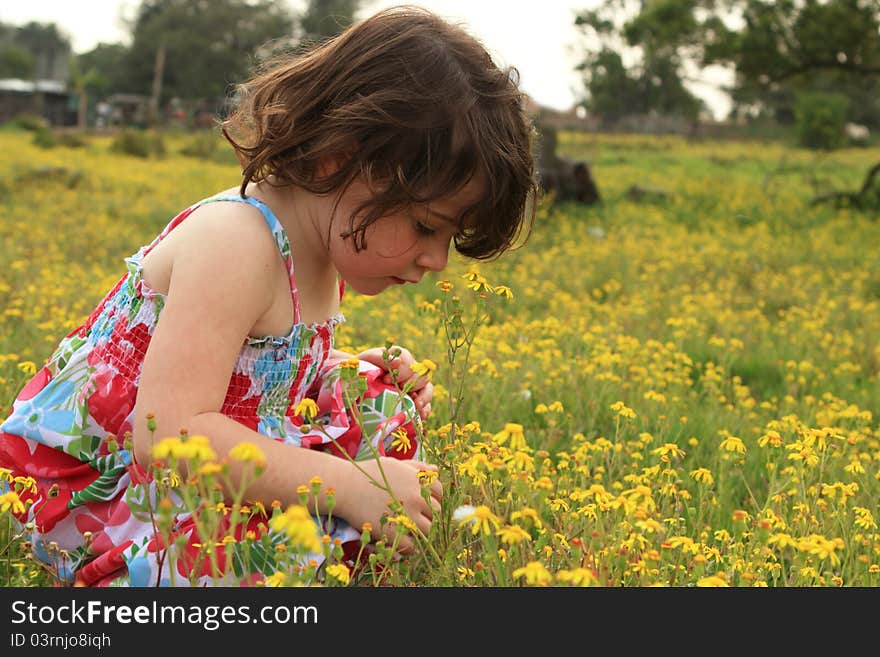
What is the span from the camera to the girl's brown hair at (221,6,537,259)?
195cm

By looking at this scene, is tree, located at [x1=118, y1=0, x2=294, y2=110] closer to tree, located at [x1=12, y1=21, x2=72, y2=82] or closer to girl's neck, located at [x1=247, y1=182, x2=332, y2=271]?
girl's neck, located at [x1=247, y1=182, x2=332, y2=271]

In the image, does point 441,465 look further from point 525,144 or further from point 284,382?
point 525,144

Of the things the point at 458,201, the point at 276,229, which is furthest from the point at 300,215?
the point at 458,201

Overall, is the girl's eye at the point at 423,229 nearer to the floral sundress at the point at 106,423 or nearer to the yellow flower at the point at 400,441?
the floral sundress at the point at 106,423

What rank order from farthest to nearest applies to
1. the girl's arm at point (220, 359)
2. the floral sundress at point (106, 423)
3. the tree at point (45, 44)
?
the tree at point (45, 44) < the floral sundress at point (106, 423) < the girl's arm at point (220, 359)

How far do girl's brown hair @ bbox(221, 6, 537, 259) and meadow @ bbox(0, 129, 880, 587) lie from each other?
206 mm

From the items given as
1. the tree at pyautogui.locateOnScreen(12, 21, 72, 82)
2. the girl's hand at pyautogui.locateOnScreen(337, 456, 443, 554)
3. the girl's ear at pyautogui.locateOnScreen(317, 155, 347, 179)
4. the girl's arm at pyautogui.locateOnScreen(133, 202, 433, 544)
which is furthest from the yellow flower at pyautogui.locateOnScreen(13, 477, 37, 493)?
the tree at pyautogui.locateOnScreen(12, 21, 72, 82)

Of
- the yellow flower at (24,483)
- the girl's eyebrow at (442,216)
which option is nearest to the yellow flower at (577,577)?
the girl's eyebrow at (442,216)

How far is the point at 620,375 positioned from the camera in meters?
4.01

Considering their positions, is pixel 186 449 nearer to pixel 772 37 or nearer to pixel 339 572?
pixel 339 572

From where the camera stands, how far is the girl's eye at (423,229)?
1.98 metres

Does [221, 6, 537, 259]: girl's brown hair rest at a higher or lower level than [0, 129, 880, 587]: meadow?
higher

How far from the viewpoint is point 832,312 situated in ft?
19.1
